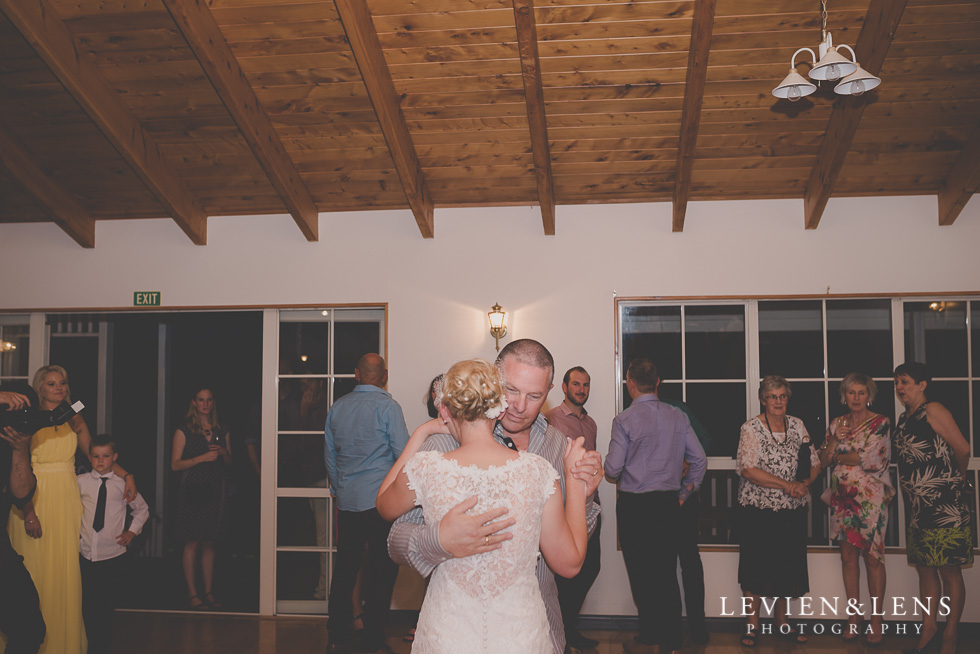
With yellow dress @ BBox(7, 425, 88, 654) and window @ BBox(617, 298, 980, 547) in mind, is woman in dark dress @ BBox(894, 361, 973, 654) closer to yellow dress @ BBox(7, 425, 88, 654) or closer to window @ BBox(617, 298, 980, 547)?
window @ BBox(617, 298, 980, 547)

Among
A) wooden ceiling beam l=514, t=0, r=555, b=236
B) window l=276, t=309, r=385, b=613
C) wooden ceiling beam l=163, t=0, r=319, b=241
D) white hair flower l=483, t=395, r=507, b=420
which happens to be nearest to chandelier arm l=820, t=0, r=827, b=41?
wooden ceiling beam l=514, t=0, r=555, b=236

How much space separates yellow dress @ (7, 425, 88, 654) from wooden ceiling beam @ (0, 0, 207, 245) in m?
1.78

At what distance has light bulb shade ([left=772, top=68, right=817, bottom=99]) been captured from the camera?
3580 mm

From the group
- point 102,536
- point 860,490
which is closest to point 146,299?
point 102,536

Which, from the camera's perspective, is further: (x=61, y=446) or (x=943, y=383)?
(x=943, y=383)

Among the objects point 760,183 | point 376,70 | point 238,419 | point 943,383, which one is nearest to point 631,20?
point 376,70

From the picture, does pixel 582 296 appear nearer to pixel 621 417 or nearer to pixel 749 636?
pixel 621 417

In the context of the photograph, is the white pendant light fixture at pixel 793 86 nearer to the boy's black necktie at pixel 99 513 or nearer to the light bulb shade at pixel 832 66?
the light bulb shade at pixel 832 66

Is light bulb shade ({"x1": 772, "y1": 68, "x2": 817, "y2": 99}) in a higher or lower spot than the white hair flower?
higher

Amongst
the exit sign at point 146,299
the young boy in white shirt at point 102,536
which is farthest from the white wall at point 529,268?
the young boy in white shirt at point 102,536

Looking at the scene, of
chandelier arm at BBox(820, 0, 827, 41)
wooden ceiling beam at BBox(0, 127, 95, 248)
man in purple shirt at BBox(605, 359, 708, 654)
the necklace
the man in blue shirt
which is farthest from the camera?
wooden ceiling beam at BBox(0, 127, 95, 248)

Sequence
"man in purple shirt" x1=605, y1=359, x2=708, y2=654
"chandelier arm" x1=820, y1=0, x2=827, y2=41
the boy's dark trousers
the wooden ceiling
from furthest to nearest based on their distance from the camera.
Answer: "man in purple shirt" x1=605, y1=359, x2=708, y2=654 < the boy's dark trousers < the wooden ceiling < "chandelier arm" x1=820, y1=0, x2=827, y2=41

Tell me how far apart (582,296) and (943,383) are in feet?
8.70

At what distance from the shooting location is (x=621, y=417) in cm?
461
